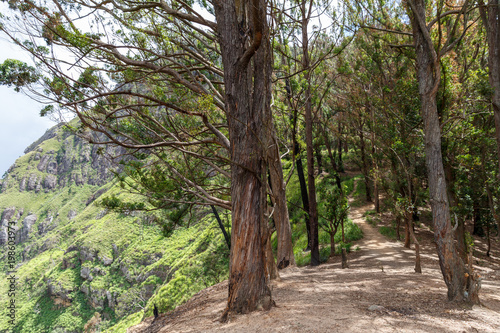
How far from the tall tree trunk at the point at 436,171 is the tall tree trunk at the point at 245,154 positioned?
9.52 feet

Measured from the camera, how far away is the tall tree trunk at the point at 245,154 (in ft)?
13.3

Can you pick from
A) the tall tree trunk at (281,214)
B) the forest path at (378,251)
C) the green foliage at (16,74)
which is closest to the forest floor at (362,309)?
the tall tree trunk at (281,214)

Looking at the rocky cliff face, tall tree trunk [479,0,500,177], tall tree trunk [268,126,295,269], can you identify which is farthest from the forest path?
the rocky cliff face

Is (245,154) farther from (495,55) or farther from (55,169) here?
(55,169)

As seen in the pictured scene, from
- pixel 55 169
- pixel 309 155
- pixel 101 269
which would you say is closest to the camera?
pixel 309 155

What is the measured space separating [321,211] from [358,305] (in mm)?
11438

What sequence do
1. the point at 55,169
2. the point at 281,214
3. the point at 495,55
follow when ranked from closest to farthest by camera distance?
the point at 495,55, the point at 281,214, the point at 55,169

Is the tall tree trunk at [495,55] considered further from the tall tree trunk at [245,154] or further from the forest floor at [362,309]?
the tall tree trunk at [245,154]

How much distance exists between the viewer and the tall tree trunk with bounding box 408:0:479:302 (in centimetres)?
441

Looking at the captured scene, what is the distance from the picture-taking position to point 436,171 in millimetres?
4754

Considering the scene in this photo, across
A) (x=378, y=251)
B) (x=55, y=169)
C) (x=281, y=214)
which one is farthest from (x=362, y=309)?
(x=55, y=169)

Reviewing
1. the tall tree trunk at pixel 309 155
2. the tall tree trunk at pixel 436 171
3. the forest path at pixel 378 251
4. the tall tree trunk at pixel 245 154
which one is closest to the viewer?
the tall tree trunk at pixel 245 154

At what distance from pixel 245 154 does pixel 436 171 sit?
10.8ft

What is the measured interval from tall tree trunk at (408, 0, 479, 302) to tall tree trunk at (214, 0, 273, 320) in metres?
2.90
